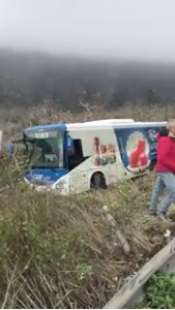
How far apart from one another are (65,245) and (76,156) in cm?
1645

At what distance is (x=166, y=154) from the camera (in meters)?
9.69

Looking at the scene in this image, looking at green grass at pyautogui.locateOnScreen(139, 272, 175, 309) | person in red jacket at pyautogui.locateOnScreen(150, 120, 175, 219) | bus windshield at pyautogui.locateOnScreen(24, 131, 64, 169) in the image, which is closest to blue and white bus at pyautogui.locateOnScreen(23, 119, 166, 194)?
bus windshield at pyautogui.locateOnScreen(24, 131, 64, 169)

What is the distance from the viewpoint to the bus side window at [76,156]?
22.8 meters

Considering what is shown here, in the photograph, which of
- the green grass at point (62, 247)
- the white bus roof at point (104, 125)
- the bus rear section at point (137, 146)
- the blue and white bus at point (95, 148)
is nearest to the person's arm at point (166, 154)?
the green grass at point (62, 247)

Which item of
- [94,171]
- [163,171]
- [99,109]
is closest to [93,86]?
[99,109]

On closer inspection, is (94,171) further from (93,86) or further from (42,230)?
(93,86)

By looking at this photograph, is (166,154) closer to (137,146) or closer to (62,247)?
(62,247)

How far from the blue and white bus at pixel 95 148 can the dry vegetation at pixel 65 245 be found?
41.0 feet

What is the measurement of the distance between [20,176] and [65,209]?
30.3 inches

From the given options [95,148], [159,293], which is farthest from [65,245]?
[95,148]

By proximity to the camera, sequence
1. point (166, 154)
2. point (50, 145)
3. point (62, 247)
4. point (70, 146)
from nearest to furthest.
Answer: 1. point (62, 247)
2. point (166, 154)
3. point (50, 145)
4. point (70, 146)

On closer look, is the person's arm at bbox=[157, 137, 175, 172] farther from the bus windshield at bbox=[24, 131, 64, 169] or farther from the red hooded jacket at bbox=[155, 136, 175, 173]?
the bus windshield at bbox=[24, 131, 64, 169]

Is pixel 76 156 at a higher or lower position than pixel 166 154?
lower

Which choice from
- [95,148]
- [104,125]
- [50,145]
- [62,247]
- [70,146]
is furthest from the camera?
[104,125]
